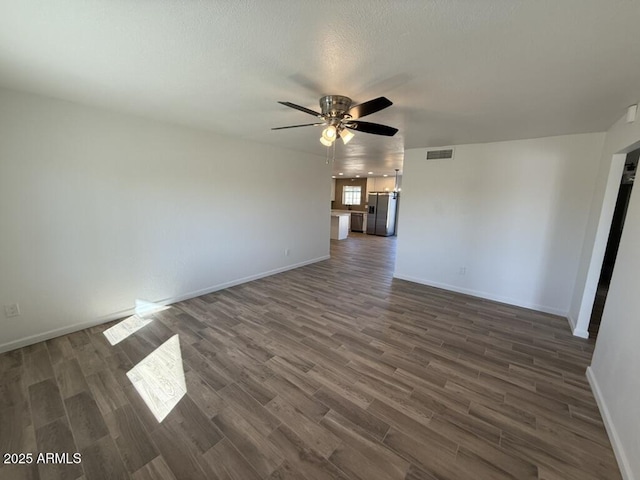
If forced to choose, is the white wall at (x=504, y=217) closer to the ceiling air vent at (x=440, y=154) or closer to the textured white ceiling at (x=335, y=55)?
the ceiling air vent at (x=440, y=154)

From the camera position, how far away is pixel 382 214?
9641 millimetres

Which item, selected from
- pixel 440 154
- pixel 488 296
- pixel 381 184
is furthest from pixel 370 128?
pixel 381 184

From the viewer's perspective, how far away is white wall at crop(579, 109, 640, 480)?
1450 mm

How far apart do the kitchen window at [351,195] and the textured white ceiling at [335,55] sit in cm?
914

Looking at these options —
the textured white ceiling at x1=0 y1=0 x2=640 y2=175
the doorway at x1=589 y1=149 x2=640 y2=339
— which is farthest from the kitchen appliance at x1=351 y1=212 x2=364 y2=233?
the textured white ceiling at x1=0 y1=0 x2=640 y2=175

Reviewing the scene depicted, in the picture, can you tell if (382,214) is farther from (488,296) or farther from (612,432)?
(612,432)

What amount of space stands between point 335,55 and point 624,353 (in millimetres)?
2722

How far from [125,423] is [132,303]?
185 centimetres

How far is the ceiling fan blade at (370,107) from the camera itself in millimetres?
1773

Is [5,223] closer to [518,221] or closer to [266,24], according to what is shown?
[266,24]

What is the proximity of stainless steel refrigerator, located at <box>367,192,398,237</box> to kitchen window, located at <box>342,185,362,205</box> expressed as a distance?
6.19 feet

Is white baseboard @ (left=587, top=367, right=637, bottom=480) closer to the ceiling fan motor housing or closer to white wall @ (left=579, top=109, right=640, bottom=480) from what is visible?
white wall @ (left=579, top=109, right=640, bottom=480)

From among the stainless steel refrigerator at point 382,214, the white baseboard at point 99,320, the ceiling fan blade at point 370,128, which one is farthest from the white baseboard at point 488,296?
the stainless steel refrigerator at point 382,214

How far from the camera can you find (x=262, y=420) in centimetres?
173
